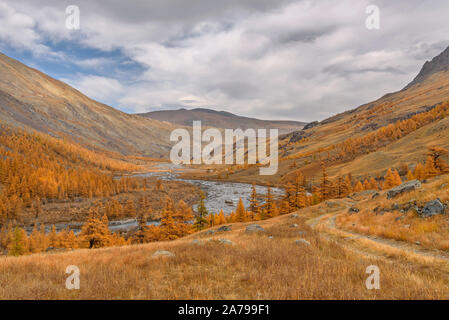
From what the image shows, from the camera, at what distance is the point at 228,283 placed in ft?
22.3

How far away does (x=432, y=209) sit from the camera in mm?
15039

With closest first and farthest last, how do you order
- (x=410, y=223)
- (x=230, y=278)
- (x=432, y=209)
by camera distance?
(x=230, y=278) → (x=432, y=209) → (x=410, y=223)

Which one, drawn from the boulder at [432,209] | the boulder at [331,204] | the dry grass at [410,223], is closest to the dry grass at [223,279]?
the dry grass at [410,223]

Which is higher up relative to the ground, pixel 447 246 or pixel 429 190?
pixel 429 190

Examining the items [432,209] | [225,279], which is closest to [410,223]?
[432,209]
